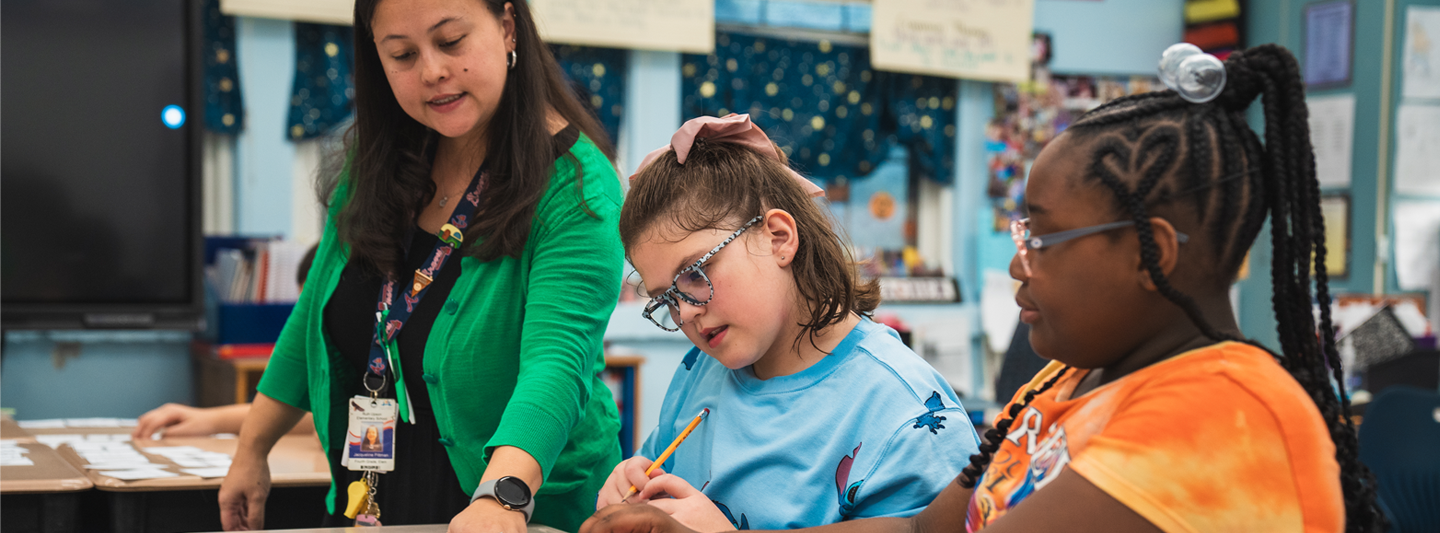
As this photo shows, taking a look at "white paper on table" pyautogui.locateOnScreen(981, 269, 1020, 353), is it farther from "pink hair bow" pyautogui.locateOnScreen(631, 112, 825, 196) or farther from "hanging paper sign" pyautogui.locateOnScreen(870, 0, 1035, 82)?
"pink hair bow" pyautogui.locateOnScreen(631, 112, 825, 196)

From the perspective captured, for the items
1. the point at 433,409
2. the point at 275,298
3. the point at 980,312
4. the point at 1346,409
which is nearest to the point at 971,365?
the point at 980,312

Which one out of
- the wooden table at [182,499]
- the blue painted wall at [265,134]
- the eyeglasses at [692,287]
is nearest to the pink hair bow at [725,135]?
the eyeglasses at [692,287]

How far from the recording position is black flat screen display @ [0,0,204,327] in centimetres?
257

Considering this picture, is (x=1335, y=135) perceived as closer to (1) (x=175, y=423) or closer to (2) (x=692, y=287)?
(2) (x=692, y=287)

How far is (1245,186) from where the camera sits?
66cm

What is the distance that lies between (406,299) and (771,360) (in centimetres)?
52

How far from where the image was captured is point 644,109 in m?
4.20

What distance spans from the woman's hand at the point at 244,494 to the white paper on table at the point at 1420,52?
4.36m

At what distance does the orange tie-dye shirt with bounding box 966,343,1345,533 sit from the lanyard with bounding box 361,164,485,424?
91 centimetres

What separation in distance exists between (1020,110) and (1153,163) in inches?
165

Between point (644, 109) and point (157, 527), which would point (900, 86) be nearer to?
point (644, 109)

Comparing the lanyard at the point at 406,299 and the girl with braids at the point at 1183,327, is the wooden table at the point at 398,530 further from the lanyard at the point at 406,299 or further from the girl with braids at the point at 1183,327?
the girl with braids at the point at 1183,327

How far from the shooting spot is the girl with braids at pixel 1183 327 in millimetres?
587

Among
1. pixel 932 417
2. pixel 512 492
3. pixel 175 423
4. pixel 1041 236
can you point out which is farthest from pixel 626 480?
pixel 175 423
